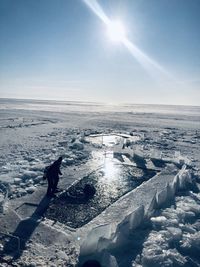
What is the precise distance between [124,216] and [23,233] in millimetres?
2543

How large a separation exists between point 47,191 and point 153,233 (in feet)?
11.4

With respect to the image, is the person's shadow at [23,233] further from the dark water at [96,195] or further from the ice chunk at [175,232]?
the ice chunk at [175,232]

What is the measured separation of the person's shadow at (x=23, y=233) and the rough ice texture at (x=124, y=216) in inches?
45.7

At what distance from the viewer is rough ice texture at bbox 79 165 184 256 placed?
5246 millimetres

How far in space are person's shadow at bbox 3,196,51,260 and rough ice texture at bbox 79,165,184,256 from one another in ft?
3.80

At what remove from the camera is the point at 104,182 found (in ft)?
30.6

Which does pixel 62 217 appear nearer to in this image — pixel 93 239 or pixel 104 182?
pixel 93 239

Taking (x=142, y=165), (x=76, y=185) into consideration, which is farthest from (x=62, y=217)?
(x=142, y=165)

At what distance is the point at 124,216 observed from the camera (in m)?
6.84

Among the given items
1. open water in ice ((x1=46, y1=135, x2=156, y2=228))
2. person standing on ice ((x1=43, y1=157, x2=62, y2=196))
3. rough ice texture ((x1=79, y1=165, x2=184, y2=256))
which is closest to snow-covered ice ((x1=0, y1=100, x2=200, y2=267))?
rough ice texture ((x1=79, y1=165, x2=184, y2=256))

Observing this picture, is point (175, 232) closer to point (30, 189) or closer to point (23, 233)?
point (23, 233)

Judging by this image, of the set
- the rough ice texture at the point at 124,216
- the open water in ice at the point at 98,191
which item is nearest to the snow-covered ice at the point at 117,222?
the rough ice texture at the point at 124,216

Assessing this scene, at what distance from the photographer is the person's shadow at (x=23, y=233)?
523 cm

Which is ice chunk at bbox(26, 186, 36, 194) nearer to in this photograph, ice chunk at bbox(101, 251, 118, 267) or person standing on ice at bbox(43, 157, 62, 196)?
person standing on ice at bbox(43, 157, 62, 196)
